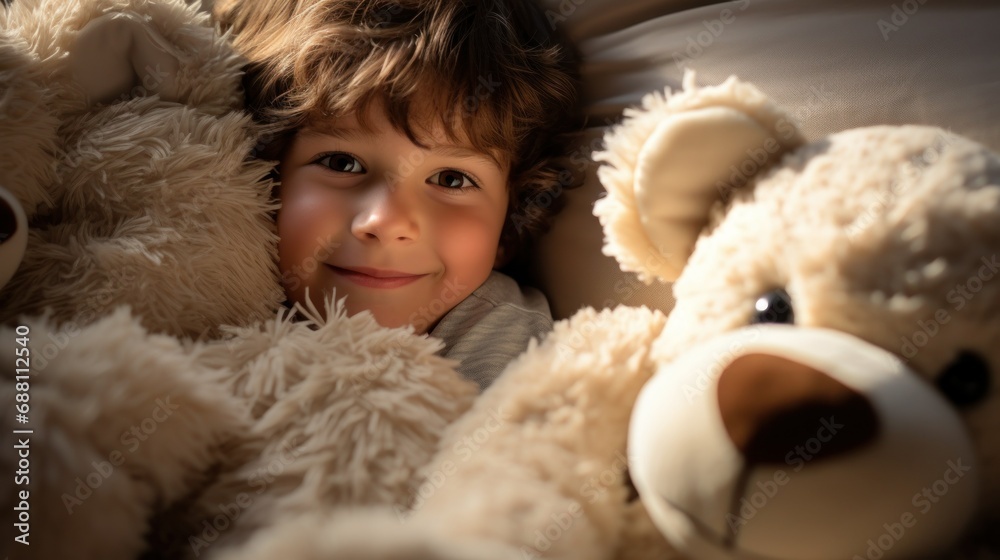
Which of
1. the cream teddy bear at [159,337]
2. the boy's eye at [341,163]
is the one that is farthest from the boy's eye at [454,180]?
the cream teddy bear at [159,337]

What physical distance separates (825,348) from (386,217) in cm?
61

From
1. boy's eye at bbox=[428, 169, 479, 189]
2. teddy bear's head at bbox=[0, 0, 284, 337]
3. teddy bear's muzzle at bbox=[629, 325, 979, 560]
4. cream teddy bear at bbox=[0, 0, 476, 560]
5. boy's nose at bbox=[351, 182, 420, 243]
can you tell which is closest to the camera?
teddy bear's muzzle at bbox=[629, 325, 979, 560]

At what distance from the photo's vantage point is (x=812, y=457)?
1.26 feet

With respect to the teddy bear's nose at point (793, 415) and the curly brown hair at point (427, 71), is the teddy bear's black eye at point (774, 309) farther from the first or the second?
the curly brown hair at point (427, 71)

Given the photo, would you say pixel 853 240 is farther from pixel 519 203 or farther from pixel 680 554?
pixel 519 203

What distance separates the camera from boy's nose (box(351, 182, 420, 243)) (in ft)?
2.97

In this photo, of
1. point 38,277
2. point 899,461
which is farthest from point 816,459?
point 38,277

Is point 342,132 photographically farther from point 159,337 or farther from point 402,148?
point 159,337

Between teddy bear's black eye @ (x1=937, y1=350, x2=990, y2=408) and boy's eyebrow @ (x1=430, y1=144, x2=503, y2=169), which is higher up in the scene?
teddy bear's black eye @ (x1=937, y1=350, x2=990, y2=408)

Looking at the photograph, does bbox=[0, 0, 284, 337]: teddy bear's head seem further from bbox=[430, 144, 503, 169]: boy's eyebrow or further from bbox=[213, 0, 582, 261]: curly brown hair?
bbox=[430, 144, 503, 169]: boy's eyebrow

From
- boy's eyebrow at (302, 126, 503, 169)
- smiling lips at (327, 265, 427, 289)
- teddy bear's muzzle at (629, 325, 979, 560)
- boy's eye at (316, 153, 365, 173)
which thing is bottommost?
smiling lips at (327, 265, 427, 289)

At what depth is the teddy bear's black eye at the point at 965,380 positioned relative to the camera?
432mm

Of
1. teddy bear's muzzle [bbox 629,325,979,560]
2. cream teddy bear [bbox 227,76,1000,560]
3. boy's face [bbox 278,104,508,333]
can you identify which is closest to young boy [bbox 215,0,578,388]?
boy's face [bbox 278,104,508,333]

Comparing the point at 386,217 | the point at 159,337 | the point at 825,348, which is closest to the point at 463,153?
the point at 386,217
